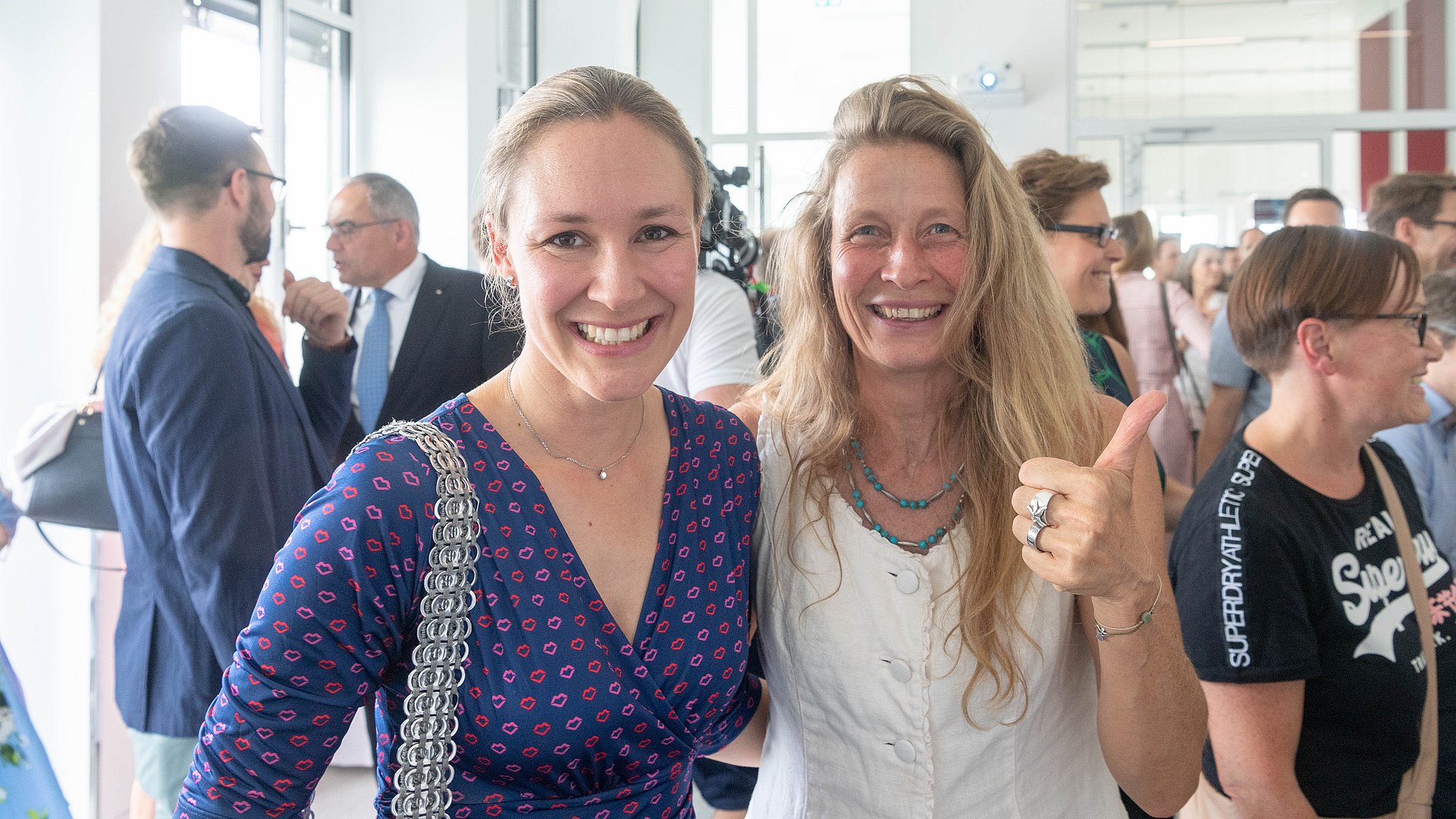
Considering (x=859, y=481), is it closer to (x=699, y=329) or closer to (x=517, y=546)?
(x=517, y=546)

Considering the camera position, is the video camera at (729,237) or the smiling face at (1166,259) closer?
the video camera at (729,237)

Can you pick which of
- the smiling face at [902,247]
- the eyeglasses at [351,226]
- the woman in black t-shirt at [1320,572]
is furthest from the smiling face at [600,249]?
the eyeglasses at [351,226]

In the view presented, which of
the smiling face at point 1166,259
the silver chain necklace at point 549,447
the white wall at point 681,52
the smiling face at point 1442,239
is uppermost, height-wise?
the white wall at point 681,52

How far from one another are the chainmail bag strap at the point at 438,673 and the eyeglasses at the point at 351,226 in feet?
9.10

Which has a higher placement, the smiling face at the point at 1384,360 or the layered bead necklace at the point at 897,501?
the smiling face at the point at 1384,360

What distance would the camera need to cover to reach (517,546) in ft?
4.11

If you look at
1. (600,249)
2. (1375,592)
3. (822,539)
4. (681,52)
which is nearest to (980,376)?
(822,539)

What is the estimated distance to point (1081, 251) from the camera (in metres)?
2.86

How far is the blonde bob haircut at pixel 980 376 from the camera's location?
1455mm

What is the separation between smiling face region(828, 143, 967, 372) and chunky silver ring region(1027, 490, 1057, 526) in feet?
1.15

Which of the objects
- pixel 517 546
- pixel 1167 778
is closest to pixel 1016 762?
pixel 1167 778

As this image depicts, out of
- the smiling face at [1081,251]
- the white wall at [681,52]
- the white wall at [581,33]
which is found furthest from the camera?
the white wall at [681,52]

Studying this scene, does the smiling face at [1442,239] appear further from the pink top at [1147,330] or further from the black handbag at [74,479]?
the black handbag at [74,479]

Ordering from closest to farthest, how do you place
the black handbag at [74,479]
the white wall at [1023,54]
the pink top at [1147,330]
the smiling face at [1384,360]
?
the smiling face at [1384,360] → the black handbag at [74,479] → the pink top at [1147,330] → the white wall at [1023,54]
